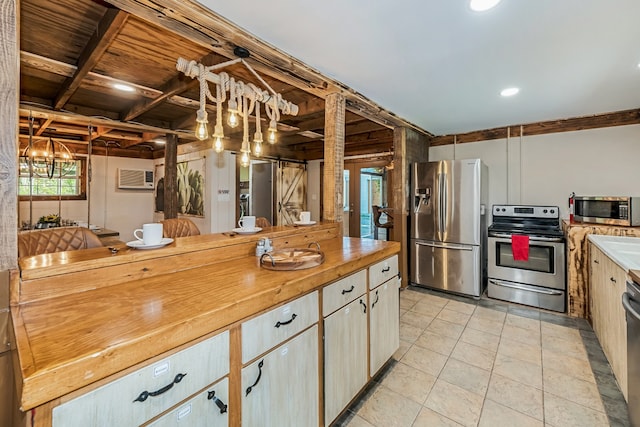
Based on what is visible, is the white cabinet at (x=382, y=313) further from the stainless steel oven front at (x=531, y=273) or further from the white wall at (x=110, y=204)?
the white wall at (x=110, y=204)

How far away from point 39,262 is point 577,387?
3149 mm

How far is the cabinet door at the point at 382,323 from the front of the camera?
187 cm

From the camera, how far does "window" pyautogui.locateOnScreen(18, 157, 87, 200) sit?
505 cm

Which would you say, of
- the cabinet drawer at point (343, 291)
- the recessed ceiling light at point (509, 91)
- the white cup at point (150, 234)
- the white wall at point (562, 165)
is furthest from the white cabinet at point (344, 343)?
the white wall at point (562, 165)

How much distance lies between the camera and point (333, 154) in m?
2.56

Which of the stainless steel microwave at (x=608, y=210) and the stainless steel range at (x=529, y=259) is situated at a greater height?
the stainless steel microwave at (x=608, y=210)

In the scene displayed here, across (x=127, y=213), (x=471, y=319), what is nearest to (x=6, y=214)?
(x=471, y=319)

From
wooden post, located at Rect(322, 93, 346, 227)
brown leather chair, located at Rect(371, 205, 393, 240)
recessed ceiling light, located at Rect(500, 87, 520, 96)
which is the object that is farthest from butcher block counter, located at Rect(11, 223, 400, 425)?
brown leather chair, located at Rect(371, 205, 393, 240)

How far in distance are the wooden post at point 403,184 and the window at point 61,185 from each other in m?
5.48

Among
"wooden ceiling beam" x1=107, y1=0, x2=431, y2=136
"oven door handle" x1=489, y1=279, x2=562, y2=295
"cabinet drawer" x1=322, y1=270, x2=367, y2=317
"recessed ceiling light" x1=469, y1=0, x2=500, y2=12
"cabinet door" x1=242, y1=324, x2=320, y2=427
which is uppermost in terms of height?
"recessed ceiling light" x1=469, y1=0, x2=500, y2=12

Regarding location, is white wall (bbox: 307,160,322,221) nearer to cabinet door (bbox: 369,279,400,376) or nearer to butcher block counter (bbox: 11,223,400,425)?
cabinet door (bbox: 369,279,400,376)

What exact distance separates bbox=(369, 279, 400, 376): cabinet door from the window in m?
5.76

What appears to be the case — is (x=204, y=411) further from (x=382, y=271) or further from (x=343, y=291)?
(x=382, y=271)

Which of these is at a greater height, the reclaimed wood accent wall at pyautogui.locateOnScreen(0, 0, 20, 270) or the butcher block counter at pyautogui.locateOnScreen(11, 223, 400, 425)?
the reclaimed wood accent wall at pyautogui.locateOnScreen(0, 0, 20, 270)
